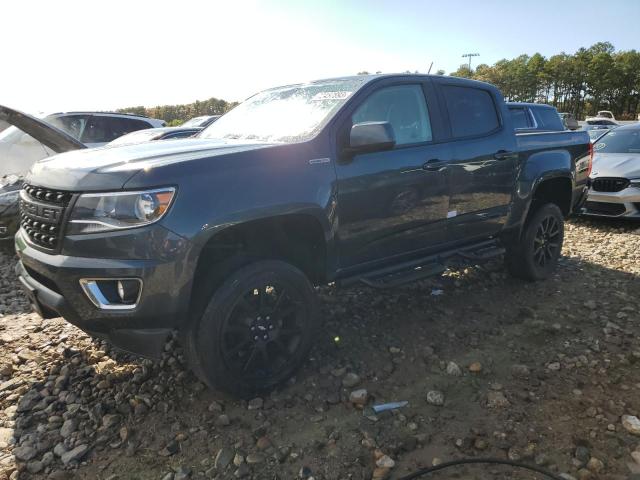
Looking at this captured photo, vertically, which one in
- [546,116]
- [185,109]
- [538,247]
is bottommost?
[538,247]

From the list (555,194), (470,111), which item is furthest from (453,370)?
(555,194)

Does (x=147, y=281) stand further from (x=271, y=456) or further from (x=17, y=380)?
(x=17, y=380)

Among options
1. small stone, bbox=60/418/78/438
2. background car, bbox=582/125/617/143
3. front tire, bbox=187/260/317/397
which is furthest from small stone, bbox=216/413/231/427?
background car, bbox=582/125/617/143

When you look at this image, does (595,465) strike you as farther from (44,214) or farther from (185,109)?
(185,109)

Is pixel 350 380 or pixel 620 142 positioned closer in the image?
pixel 350 380

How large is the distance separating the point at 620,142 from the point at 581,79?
6456 centimetres

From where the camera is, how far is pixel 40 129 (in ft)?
15.1

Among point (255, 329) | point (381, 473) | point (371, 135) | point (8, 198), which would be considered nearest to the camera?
point (381, 473)

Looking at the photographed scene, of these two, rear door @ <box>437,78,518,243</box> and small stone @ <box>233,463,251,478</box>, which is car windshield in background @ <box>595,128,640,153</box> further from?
small stone @ <box>233,463,251,478</box>

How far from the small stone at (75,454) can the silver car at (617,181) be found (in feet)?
24.6

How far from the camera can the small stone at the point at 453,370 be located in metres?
3.05

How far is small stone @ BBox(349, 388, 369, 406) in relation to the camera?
8.95 ft

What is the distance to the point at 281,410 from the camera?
268cm

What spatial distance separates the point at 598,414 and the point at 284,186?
222 cm
